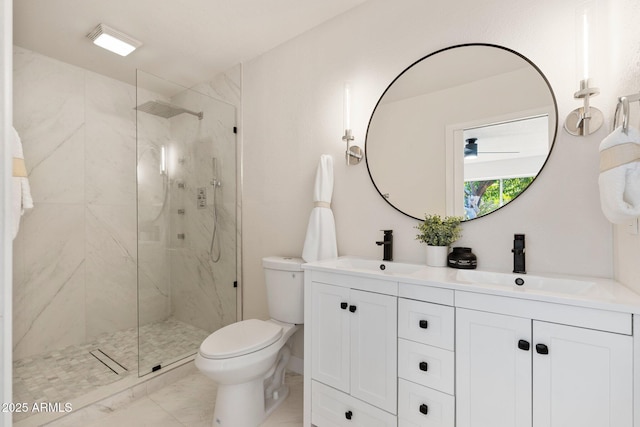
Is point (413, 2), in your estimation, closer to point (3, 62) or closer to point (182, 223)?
point (3, 62)

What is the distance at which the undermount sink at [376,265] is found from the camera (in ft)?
5.05

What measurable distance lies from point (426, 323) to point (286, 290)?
0.93 metres

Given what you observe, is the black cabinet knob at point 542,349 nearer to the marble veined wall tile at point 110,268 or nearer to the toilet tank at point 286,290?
the toilet tank at point 286,290

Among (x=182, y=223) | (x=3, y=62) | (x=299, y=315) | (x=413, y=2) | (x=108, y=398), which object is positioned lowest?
(x=108, y=398)

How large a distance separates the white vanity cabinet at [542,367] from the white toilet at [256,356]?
96 centimetres

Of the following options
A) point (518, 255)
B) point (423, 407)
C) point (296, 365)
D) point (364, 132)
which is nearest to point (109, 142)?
point (364, 132)

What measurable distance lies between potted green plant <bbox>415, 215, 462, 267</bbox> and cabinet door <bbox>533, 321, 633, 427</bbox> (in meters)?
0.56

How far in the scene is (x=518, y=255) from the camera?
4.28 ft

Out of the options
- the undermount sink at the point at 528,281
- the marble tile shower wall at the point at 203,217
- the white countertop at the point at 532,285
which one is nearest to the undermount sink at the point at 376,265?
the white countertop at the point at 532,285

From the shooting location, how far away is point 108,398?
175 cm

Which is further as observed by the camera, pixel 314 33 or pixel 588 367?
pixel 314 33

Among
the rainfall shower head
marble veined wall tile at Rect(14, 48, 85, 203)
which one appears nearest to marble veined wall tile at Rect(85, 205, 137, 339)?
marble veined wall tile at Rect(14, 48, 85, 203)

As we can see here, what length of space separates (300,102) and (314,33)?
0.48m

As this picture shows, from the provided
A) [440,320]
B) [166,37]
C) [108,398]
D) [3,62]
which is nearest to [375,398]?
[440,320]
